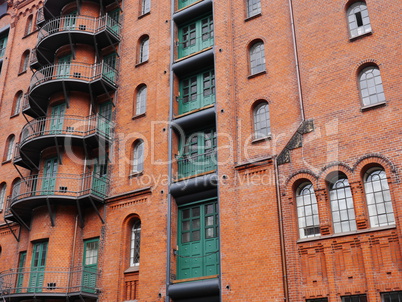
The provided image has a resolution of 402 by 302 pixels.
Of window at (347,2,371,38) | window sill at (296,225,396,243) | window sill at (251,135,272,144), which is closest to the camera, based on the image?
window sill at (296,225,396,243)

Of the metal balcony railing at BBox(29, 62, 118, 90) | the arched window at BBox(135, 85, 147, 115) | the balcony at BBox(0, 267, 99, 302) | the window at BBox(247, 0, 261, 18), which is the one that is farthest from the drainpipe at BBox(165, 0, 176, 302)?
the window at BBox(247, 0, 261, 18)

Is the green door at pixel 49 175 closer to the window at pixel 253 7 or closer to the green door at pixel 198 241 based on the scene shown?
the green door at pixel 198 241

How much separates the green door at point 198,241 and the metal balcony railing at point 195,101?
184 inches

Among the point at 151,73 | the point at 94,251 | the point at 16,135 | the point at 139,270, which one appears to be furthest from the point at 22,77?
the point at 139,270

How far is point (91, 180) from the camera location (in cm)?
2281

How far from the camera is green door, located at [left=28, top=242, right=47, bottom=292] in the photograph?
21128 millimetres

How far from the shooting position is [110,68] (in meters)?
25.3

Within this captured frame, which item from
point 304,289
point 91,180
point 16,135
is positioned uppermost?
point 16,135

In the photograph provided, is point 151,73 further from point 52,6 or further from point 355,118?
point 355,118

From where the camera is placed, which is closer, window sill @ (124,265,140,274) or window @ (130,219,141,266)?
window sill @ (124,265,140,274)

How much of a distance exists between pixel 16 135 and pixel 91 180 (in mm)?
8376

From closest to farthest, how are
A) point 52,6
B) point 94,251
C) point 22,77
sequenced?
point 94,251 → point 52,6 → point 22,77

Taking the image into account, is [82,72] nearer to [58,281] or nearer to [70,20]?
[70,20]

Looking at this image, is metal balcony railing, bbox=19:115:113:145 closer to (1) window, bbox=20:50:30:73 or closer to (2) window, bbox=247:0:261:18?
(1) window, bbox=20:50:30:73
